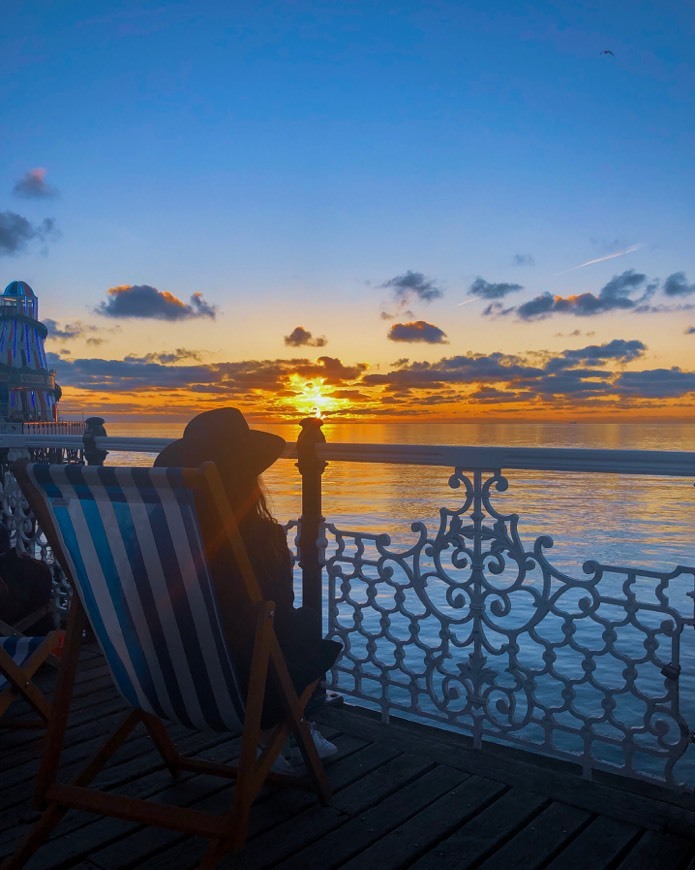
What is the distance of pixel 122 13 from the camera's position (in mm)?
8078

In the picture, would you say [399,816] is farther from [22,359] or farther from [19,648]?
[22,359]

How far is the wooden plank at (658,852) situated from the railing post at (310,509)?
1.62m

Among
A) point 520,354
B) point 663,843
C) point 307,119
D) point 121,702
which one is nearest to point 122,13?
point 307,119

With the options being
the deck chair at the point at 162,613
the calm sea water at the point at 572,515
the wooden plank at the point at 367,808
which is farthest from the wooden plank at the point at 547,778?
the calm sea water at the point at 572,515

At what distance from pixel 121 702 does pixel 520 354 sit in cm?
3162

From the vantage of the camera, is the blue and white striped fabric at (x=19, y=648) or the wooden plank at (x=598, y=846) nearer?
the wooden plank at (x=598, y=846)

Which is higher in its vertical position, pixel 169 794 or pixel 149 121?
pixel 149 121

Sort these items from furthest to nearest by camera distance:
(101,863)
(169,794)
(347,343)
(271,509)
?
(347,343) < (169,794) < (271,509) < (101,863)

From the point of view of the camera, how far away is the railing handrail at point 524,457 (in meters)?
2.50

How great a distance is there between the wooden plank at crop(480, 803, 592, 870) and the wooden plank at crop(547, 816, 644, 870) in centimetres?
3

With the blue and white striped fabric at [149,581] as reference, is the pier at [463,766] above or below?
below

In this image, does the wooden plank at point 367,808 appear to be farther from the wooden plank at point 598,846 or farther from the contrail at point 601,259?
the contrail at point 601,259

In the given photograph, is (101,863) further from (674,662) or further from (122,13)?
(122,13)

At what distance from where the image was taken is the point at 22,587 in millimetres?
3893
